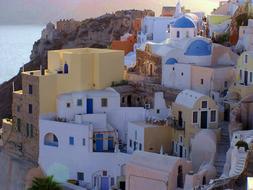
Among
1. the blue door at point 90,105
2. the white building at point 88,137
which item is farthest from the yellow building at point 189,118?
the blue door at point 90,105

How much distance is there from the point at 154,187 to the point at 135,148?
3243mm

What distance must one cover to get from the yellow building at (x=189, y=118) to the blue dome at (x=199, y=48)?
3242mm

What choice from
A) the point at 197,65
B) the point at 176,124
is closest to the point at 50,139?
the point at 176,124

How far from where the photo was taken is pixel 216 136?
80.6 ft

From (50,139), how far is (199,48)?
6.68 meters

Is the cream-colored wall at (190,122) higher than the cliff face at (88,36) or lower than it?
lower

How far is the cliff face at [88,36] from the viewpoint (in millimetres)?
52281

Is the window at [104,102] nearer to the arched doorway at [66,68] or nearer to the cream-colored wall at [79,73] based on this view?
the cream-colored wall at [79,73]

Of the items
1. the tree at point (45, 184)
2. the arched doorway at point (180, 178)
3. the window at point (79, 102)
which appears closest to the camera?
the arched doorway at point (180, 178)

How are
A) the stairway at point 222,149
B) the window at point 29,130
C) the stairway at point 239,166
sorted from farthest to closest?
1. the window at point 29,130
2. the stairway at point 222,149
3. the stairway at point 239,166

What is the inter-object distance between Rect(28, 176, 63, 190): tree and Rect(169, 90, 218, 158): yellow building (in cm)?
414

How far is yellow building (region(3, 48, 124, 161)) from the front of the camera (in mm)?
27234

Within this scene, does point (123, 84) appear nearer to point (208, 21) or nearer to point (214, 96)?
point (214, 96)

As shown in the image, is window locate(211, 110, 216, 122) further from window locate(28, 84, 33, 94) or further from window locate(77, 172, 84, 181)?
window locate(28, 84, 33, 94)
